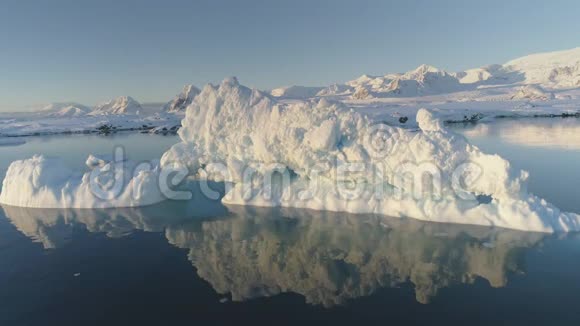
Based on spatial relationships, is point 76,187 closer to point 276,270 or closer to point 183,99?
point 276,270

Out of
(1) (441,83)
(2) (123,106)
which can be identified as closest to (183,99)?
(2) (123,106)

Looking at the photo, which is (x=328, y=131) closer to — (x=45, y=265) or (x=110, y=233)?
(x=110, y=233)

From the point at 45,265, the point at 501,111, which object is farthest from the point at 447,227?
the point at 501,111

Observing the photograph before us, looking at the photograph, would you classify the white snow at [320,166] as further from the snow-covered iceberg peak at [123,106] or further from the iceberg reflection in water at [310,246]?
the snow-covered iceberg peak at [123,106]

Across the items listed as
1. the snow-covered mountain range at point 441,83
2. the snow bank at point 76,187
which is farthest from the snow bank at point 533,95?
the snow bank at point 76,187

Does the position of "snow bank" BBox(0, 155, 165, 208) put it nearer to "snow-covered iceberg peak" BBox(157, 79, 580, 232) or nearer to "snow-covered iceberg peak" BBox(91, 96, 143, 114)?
"snow-covered iceberg peak" BBox(157, 79, 580, 232)

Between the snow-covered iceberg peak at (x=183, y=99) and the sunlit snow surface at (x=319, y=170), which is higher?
the snow-covered iceberg peak at (x=183, y=99)
